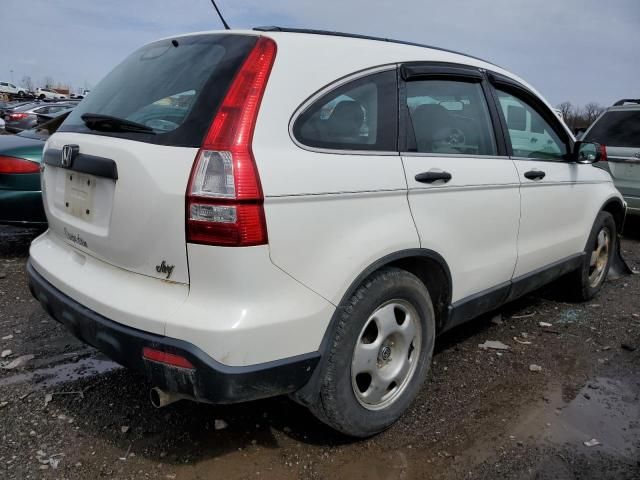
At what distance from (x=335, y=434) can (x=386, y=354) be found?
47 centimetres

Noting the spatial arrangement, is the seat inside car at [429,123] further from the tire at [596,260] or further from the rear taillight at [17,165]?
the rear taillight at [17,165]

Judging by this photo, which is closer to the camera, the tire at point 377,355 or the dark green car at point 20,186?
the tire at point 377,355

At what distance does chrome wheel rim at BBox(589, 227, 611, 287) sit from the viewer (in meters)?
4.69

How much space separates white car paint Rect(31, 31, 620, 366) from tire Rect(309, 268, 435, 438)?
142 millimetres

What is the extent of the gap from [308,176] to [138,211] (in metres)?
0.66

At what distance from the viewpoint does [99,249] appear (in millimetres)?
2291

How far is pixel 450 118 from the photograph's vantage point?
2951 millimetres

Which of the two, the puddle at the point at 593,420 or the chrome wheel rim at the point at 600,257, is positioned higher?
the chrome wheel rim at the point at 600,257

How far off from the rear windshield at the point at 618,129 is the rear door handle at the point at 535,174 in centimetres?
437

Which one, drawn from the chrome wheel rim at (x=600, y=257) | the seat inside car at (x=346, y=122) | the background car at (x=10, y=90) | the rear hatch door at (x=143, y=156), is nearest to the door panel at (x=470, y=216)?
the seat inside car at (x=346, y=122)

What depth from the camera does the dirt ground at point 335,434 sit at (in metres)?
2.42

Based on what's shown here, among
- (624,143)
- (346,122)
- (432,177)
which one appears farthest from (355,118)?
(624,143)

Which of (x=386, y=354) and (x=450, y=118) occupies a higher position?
(x=450, y=118)

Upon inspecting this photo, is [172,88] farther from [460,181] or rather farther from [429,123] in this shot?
[460,181]
